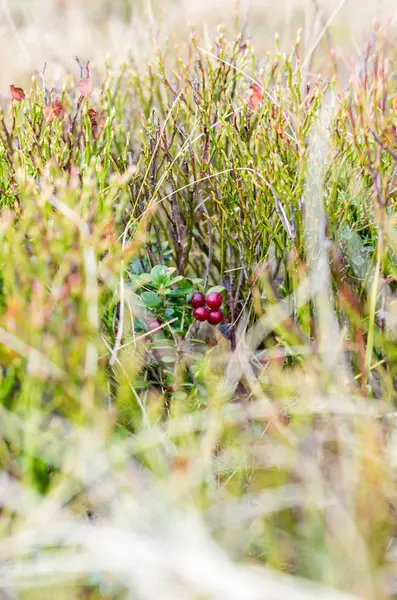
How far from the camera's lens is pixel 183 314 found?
1.50 metres

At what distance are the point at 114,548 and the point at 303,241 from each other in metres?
0.90

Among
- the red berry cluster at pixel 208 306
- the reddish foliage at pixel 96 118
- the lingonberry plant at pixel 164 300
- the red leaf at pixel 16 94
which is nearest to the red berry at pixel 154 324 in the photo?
the lingonberry plant at pixel 164 300

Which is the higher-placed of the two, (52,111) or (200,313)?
(52,111)

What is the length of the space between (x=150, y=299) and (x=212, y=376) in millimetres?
257

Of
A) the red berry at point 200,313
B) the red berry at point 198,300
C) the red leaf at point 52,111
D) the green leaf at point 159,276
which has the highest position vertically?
the red leaf at point 52,111

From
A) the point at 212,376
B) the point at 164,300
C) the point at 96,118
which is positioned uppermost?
the point at 96,118

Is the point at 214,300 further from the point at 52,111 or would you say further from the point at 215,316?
the point at 52,111

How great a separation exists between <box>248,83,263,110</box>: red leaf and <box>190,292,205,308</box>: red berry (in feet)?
1.71

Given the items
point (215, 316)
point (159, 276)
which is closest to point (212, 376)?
point (215, 316)

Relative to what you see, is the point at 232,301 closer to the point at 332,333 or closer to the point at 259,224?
the point at 259,224

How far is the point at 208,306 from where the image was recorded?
1.50 metres

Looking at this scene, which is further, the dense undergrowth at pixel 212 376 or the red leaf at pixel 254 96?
the red leaf at pixel 254 96

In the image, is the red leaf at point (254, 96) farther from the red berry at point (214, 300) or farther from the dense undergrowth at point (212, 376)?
the red berry at point (214, 300)

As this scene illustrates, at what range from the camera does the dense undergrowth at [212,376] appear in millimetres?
946
